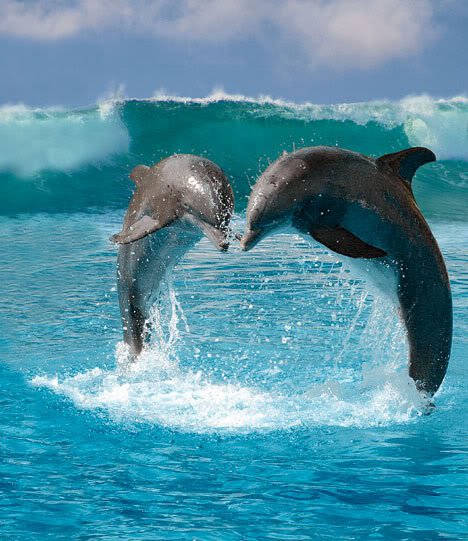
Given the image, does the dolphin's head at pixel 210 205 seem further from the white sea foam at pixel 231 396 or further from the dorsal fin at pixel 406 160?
the white sea foam at pixel 231 396

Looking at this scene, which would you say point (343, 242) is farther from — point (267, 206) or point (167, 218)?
point (167, 218)

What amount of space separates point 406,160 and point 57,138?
32426 mm

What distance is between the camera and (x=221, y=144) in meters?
36.6

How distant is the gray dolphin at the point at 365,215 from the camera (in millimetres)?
6137

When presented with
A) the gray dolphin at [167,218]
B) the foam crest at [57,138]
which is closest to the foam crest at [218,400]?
the gray dolphin at [167,218]

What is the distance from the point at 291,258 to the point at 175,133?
21175 mm

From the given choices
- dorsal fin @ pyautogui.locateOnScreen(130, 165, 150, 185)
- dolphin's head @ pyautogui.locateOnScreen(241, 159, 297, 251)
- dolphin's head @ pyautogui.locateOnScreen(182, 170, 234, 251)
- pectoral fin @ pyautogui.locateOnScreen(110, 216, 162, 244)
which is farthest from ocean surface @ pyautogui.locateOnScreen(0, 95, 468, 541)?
dorsal fin @ pyautogui.locateOnScreen(130, 165, 150, 185)

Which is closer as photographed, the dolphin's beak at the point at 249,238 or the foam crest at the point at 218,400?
the dolphin's beak at the point at 249,238

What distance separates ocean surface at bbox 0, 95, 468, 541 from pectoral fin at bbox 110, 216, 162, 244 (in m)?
1.33

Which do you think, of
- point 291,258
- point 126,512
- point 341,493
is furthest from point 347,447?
point 291,258

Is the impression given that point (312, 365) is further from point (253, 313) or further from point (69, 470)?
point (69, 470)

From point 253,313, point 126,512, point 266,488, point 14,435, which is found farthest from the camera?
point 253,313

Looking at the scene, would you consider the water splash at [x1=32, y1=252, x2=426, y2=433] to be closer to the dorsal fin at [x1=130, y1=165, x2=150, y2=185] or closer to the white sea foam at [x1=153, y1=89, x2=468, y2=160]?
the dorsal fin at [x1=130, y1=165, x2=150, y2=185]

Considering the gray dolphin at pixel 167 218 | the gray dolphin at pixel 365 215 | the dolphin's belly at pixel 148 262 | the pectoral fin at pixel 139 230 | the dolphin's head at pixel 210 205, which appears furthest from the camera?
the dolphin's belly at pixel 148 262
